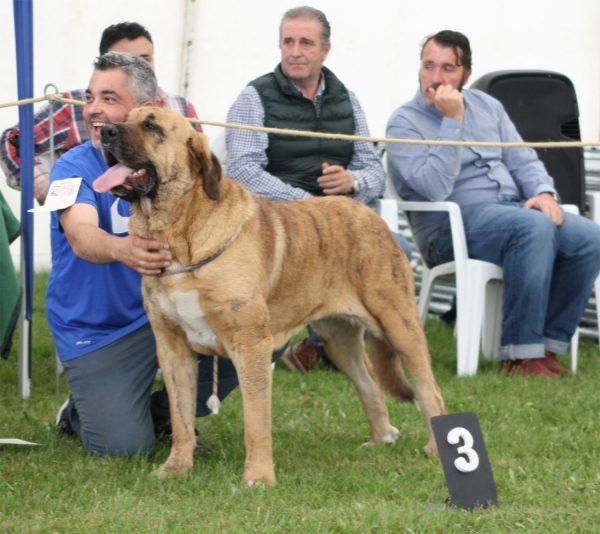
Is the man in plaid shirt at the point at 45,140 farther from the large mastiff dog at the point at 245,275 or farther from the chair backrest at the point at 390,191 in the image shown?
the large mastiff dog at the point at 245,275

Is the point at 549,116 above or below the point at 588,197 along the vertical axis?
above

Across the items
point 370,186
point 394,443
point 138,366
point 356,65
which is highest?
point 356,65

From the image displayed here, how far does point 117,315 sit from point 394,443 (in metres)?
1.39

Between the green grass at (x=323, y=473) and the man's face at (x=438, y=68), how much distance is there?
6.52 ft

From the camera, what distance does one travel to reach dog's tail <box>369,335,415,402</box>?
418cm

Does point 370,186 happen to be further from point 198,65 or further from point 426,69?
point 198,65

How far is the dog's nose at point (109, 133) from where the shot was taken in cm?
325

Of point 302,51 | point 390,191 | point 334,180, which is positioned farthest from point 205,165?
point 390,191

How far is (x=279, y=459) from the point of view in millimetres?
3992

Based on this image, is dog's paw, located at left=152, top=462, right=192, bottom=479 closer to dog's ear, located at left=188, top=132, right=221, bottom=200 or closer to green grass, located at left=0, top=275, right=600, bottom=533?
green grass, located at left=0, top=275, right=600, bottom=533

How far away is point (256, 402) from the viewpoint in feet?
11.5

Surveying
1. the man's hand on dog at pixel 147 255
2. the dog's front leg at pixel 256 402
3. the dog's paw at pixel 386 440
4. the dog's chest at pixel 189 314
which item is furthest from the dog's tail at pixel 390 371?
the man's hand on dog at pixel 147 255

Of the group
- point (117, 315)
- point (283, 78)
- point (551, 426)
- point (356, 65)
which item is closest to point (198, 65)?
point (356, 65)

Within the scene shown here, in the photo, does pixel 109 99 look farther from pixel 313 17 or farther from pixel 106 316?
pixel 313 17
